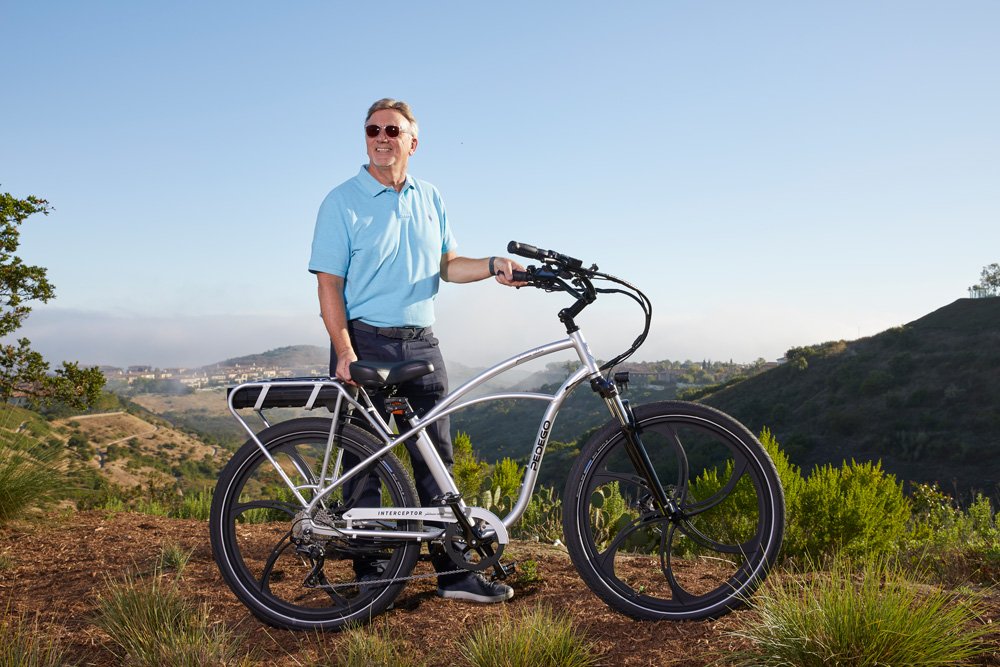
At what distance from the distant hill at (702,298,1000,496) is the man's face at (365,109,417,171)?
177ft

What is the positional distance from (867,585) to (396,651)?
6.93 ft

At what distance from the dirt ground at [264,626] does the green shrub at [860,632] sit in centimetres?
19

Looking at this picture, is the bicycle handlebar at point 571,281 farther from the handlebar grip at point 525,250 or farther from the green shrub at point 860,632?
the green shrub at point 860,632

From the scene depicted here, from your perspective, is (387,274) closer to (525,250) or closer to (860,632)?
(525,250)

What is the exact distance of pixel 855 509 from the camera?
6168 millimetres

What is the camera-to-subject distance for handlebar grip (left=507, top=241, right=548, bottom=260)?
12.7 ft

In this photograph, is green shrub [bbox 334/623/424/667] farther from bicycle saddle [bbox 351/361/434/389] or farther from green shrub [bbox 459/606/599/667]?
bicycle saddle [bbox 351/361/434/389]

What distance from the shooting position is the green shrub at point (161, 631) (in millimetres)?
3621

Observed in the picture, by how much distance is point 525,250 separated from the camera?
3861mm

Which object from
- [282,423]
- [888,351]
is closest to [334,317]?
[282,423]

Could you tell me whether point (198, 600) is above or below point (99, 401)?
below

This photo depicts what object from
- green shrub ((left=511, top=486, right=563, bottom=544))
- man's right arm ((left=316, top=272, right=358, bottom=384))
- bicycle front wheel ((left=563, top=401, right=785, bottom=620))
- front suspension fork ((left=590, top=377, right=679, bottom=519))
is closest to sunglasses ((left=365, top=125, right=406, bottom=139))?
man's right arm ((left=316, top=272, right=358, bottom=384))

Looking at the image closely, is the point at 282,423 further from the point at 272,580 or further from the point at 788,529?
the point at 788,529

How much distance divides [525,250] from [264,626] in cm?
238
